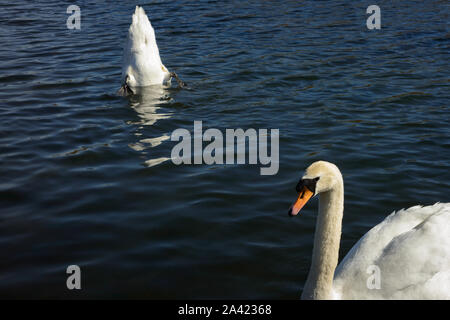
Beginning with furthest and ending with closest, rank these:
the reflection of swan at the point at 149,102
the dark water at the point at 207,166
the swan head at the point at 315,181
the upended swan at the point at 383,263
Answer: the reflection of swan at the point at 149,102 < the dark water at the point at 207,166 < the upended swan at the point at 383,263 < the swan head at the point at 315,181

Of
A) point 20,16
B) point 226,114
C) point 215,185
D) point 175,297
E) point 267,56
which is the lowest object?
point 175,297

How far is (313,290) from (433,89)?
21.7 feet

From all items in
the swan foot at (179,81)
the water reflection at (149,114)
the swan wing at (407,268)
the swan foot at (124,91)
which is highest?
the swan foot at (179,81)

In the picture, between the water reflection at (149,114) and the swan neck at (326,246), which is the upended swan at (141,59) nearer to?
the water reflection at (149,114)

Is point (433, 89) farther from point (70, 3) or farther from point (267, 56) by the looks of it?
point (70, 3)

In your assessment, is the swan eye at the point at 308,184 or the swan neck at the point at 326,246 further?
the swan neck at the point at 326,246

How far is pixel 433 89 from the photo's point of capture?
390 inches

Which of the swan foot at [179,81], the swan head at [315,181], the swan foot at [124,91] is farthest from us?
the swan foot at [179,81]

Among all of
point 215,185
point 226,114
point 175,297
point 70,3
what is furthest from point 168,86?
point 70,3

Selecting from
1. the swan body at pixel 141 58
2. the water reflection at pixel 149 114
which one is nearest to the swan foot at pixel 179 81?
the swan body at pixel 141 58

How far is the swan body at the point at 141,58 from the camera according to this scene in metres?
10.9

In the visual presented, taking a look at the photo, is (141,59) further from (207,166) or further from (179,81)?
(207,166)

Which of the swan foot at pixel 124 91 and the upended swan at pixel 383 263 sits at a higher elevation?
the swan foot at pixel 124 91

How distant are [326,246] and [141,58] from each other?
24.2 feet
